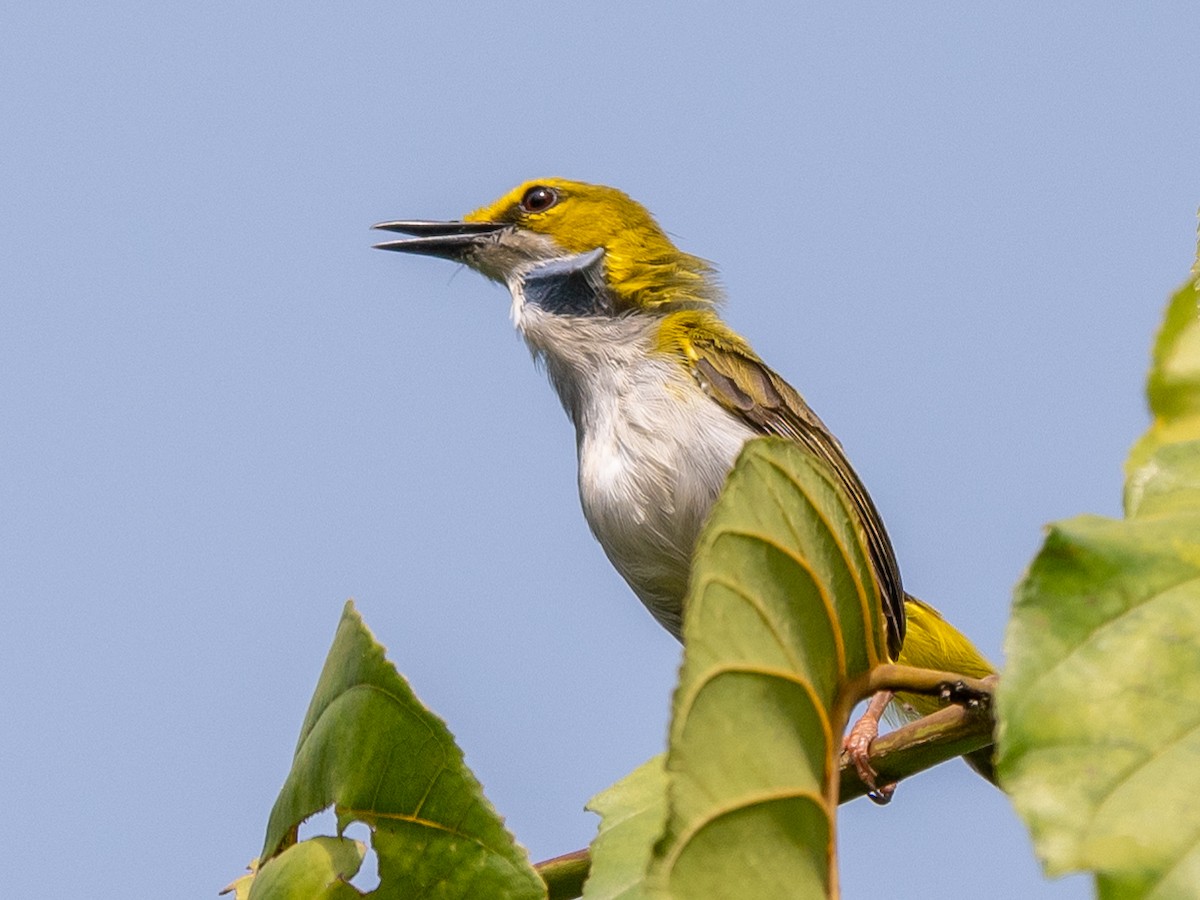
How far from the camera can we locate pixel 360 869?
187 centimetres

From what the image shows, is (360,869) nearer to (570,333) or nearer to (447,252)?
(570,333)

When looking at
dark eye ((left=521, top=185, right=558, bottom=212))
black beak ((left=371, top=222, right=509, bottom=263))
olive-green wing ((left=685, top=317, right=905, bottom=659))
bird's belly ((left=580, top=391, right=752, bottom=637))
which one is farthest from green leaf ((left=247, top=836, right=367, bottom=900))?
dark eye ((left=521, top=185, right=558, bottom=212))

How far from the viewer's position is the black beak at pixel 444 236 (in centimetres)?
496

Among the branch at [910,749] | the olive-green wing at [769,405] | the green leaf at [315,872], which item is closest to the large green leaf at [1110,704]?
the branch at [910,749]

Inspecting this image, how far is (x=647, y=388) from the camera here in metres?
4.21

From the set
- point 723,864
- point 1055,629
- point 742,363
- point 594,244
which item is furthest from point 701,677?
point 594,244

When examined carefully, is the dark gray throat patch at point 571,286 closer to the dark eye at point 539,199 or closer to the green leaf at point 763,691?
the dark eye at point 539,199

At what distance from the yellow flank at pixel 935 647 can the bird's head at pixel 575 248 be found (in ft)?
3.81

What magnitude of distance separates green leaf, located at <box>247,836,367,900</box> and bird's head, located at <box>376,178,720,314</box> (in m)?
2.84

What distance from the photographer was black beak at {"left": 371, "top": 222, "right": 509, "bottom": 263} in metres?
4.96

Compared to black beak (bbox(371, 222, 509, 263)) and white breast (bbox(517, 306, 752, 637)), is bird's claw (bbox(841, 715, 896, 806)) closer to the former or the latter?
white breast (bbox(517, 306, 752, 637))

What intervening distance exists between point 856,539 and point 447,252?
3.58m

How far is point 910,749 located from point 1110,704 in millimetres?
779

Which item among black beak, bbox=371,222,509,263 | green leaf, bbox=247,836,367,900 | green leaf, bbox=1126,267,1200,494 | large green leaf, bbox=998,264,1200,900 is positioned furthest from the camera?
black beak, bbox=371,222,509,263
